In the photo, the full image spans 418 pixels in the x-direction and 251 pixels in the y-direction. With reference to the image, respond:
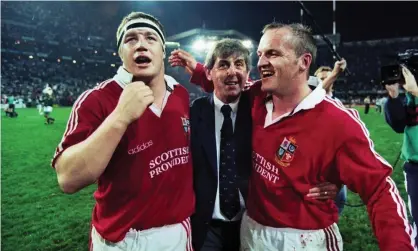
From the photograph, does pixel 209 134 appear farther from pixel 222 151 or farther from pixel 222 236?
pixel 222 236

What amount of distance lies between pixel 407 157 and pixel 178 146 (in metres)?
3.06

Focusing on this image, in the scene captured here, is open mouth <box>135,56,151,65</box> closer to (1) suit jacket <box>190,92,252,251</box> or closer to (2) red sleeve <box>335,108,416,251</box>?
(1) suit jacket <box>190,92,252,251</box>

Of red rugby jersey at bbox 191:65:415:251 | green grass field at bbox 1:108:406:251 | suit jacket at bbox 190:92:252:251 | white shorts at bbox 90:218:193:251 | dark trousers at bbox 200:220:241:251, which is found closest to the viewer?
red rugby jersey at bbox 191:65:415:251

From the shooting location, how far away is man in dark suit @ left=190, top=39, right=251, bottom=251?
2.53m

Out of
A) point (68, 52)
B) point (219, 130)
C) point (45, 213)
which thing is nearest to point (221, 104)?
point (219, 130)

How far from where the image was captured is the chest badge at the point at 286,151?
2.26 m

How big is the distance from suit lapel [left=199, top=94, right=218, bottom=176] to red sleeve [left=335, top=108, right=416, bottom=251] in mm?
869

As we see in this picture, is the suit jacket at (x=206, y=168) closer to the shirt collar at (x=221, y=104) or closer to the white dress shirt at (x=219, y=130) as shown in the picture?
the white dress shirt at (x=219, y=130)

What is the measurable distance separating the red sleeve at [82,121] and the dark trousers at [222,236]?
1328mm

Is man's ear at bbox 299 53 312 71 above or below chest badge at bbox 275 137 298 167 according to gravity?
above

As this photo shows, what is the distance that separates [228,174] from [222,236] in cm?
59

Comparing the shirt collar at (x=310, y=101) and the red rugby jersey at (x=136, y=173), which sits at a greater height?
the shirt collar at (x=310, y=101)

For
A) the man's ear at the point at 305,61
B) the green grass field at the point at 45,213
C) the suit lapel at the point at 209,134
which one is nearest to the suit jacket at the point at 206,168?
the suit lapel at the point at 209,134

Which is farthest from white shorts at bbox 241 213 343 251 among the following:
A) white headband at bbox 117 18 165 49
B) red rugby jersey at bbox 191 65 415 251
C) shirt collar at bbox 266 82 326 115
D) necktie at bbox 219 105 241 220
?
white headband at bbox 117 18 165 49
